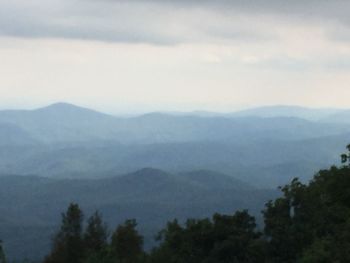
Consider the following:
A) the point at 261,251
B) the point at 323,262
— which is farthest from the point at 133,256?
the point at 323,262

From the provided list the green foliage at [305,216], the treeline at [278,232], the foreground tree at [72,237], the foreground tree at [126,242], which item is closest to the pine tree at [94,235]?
the foreground tree at [72,237]

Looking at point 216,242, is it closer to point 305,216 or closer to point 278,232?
point 278,232

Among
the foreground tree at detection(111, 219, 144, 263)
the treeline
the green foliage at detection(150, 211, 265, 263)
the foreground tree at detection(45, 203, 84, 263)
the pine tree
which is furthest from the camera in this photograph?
the pine tree

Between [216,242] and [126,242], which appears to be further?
[126,242]

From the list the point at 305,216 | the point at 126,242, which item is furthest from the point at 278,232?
the point at 126,242

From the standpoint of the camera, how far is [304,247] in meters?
34.9

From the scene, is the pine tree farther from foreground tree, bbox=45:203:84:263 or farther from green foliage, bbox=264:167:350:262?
green foliage, bbox=264:167:350:262

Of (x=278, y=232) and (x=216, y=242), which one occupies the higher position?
(x=278, y=232)

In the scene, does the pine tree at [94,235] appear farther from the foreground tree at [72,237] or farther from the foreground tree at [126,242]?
the foreground tree at [126,242]

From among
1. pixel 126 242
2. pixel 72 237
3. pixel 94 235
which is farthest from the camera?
pixel 94 235

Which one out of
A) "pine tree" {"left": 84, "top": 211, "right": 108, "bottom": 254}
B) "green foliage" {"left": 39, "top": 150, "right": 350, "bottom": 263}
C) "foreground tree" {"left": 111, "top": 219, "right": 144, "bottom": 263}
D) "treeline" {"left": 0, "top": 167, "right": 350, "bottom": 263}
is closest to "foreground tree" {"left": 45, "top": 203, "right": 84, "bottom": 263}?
"pine tree" {"left": 84, "top": 211, "right": 108, "bottom": 254}

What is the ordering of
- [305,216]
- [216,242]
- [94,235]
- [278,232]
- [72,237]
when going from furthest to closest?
[94,235] < [72,237] < [216,242] < [305,216] < [278,232]

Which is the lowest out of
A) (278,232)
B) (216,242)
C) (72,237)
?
(216,242)

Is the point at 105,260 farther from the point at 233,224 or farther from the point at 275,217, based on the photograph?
the point at 275,217
